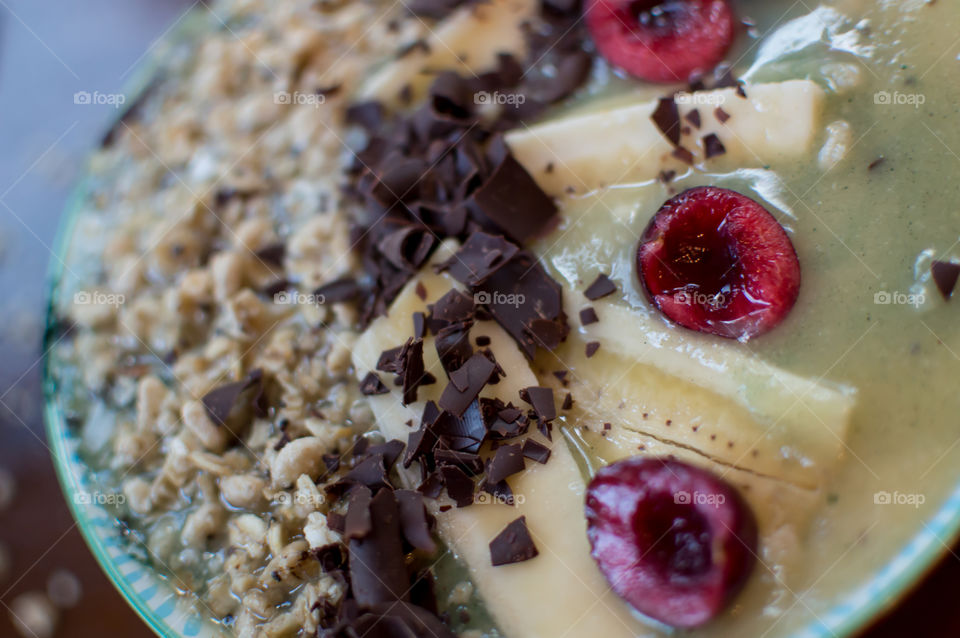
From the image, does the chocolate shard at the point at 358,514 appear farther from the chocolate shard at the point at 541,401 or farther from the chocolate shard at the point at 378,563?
the chocolate shard at the point at 541,401

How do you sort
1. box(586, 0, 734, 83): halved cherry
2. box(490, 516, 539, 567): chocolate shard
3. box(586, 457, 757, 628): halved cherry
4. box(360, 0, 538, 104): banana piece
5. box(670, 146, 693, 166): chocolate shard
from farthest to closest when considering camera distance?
box(360, 0, 538, 104): banana piece
box(586, 0, 734, 83): halved cherry
box(670, 146, 693, 166): chocolate shard
box(490, 516, 539, 567): chocolate shard
box(586, 457, 757, 628): halved cherry

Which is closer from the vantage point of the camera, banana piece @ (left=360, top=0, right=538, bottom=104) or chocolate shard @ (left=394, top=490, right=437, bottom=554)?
chocolate shard @ (left=394, top=490, right=437, bottom=554)

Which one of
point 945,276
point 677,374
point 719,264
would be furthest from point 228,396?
point 945,276

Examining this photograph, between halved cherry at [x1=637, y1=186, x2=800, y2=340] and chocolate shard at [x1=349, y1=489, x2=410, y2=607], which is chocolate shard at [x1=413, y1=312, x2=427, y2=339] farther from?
halved cherry at [x1=637, y1=186, x2=800, y2=340]

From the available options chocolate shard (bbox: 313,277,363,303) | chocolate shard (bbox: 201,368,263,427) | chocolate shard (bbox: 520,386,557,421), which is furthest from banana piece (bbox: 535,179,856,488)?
chocolate shard (bbox: 201,368,263,427)

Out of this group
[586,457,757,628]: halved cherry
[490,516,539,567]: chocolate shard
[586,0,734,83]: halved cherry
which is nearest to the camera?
[586,457,757,628]: halved cherry

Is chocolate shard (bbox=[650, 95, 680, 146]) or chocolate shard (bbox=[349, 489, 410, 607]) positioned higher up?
chocolate shard (bbox=[650, 95, 680, 146])

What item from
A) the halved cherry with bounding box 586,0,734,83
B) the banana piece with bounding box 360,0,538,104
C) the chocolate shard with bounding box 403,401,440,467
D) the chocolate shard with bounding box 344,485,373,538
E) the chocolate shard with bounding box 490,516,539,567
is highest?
the banana piece with bounding box 360,0,538,104
